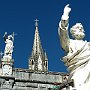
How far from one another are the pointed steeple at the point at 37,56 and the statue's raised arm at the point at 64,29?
5415cm

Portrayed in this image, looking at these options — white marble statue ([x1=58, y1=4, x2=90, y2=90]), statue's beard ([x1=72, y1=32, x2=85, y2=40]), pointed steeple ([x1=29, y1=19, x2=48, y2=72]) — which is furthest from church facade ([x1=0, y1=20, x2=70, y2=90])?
pointed steeple ([x1=29, y1=19, x2=48, y2=72])

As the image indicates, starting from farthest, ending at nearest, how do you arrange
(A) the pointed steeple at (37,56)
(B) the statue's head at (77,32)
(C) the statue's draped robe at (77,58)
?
1. (A) the pointed steeple at (37,56)
2. (B) the statue's head at (77,32)
3. (C) the statue's draped robe at (77,58)

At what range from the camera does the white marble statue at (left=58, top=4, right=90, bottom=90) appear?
4.05m

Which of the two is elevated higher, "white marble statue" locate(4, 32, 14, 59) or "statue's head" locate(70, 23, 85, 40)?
"white marble statue" locate(4, 32, 14, 59)

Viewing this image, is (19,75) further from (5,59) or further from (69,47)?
(69,47)

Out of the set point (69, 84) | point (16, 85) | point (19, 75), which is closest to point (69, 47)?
point (69, 84)

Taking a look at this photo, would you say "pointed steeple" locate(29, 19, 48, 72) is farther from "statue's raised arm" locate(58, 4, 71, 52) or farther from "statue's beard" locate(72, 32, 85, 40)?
"statue's raised arm" locate(58, 4, 71, 52)

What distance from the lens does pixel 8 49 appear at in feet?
77.4

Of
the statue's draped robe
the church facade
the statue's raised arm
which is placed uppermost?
the church facade

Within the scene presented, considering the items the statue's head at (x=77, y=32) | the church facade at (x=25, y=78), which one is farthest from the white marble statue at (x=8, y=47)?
the statue's head at (x=77, y=32)

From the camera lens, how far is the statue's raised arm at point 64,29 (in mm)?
4109

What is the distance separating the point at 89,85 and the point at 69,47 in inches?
20.6

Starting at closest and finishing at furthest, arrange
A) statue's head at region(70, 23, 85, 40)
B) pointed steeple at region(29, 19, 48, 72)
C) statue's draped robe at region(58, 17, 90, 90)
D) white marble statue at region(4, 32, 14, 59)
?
statue's draped robe at region(58, 17, 90, 90)
statue's head at region(70, 23, 85, 40)
white marble statue at region(4, 32, 14, 59)
pointed steeple at region(29, 19, 48, 72)

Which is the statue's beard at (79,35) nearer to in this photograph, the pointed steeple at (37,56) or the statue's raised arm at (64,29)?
the statue's raised arm at (64,29)
